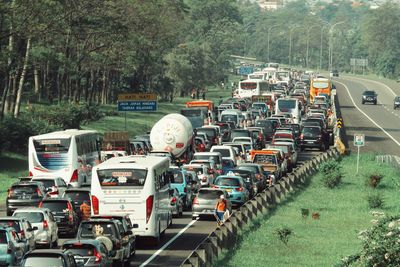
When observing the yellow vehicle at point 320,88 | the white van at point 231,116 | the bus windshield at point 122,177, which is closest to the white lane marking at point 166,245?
the bus windshield at point 122,177

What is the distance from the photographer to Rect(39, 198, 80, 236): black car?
3884 centimetres

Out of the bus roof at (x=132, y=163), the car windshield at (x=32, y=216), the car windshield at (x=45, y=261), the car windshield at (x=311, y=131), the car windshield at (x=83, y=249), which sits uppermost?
the bus roof at (x=132, y=163)

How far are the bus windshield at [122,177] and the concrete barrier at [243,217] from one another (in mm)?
2809

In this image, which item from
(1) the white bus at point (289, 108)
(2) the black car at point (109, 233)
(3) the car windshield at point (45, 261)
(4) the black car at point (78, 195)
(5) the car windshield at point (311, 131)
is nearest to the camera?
(3) the car windshield at point (45, 261)

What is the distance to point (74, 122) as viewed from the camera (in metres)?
81.8

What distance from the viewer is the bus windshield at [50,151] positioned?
5091 centimetres

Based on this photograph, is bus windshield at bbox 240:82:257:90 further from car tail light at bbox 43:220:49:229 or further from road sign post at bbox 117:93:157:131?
car tail light at bbox 43:220:49:229

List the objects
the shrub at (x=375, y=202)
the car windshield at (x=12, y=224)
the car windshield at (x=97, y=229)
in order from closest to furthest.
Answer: the car windshield at (x=97, y=229) < the car windshield at (x=12, y=224) < the shrub at (x=375, y=202)

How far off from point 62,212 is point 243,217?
6.64 meters

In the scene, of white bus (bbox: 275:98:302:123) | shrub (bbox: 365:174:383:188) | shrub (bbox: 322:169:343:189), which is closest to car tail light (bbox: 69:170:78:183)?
shrub (bbox: 322:169:343:189)

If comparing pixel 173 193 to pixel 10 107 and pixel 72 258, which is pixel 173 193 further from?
pixel 10 107

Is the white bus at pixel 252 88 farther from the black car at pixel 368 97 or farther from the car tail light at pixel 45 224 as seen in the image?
the car tail light at pixel 45 224

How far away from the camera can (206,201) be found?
4497cm

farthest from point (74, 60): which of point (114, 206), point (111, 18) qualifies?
point (114, 206)
